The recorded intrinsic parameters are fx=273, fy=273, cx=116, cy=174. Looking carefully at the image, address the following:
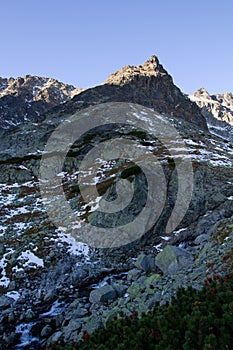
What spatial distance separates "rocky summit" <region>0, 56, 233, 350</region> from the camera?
17141mm

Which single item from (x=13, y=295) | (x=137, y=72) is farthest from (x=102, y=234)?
(x=137, y=72)

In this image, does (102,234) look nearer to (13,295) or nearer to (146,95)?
(13,295)

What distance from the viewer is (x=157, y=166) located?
4100 centimetres

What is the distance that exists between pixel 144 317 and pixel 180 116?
120 m

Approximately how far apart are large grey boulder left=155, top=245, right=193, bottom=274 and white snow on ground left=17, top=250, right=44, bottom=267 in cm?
1180

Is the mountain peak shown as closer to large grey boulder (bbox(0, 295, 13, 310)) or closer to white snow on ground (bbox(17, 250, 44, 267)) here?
white snow on ground (bbox(17, 250, 44, 267))

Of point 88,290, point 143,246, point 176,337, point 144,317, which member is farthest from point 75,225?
point 176,337

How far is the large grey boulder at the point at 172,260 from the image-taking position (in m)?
18.9

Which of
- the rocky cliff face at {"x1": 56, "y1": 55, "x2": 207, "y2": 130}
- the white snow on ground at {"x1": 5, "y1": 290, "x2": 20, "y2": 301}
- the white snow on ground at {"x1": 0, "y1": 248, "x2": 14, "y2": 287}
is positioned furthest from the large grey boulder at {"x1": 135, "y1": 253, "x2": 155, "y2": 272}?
the rocky cliff face at {"x1": 56, "y1": 55, "x2": 207, "y2": 130}

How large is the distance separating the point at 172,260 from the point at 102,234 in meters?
11.8

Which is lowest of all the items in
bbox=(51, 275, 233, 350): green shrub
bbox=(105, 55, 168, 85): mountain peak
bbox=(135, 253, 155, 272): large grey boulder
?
bbox=(135, 253, 155, 272): large grey boulder

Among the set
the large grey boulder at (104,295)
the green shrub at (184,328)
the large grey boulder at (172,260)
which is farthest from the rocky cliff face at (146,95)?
the green shrub at (184,328)

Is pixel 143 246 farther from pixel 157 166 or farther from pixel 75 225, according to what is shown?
pixel 157 166

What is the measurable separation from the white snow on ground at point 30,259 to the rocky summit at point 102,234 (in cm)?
10
